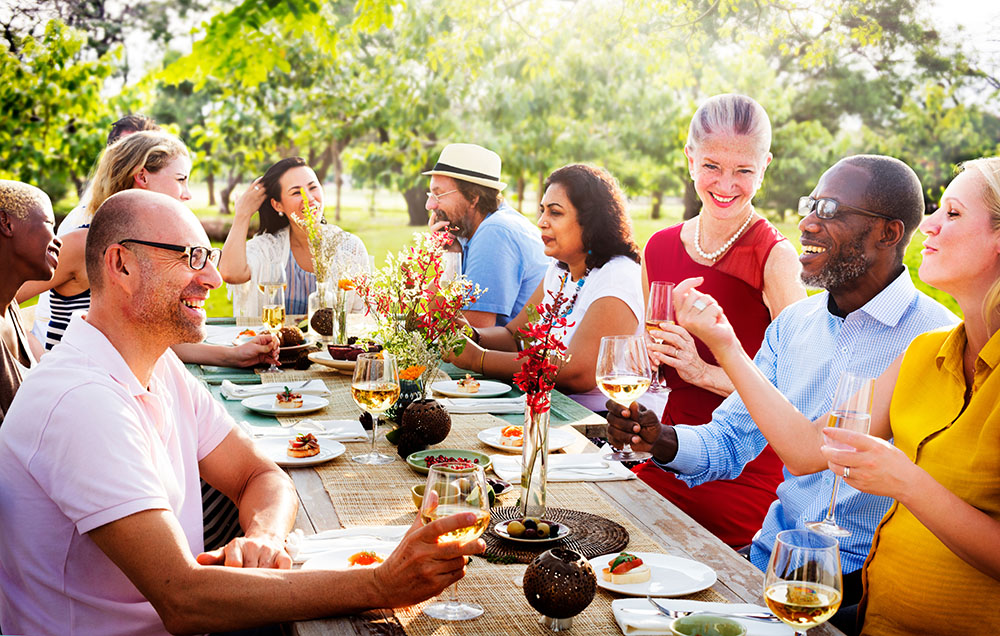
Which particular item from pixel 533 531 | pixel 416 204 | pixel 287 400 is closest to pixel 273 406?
pixel 287 400

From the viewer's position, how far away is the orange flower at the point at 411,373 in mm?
2863

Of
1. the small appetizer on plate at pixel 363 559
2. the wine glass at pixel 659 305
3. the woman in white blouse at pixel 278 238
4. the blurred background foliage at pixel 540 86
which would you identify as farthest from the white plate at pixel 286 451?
the blurred background foliage at pixel 540 86

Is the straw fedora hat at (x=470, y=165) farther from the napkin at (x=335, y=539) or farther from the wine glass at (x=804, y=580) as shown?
the wine glass at (x=804, y=580)

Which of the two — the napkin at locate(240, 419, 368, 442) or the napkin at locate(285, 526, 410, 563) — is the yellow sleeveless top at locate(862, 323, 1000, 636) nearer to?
the napkin at locate(285, 526, 410, 563)

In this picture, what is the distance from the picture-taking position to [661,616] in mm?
1668

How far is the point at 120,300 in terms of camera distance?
1.99m

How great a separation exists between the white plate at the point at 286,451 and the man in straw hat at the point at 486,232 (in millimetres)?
2277

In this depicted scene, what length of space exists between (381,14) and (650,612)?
6.37 metres

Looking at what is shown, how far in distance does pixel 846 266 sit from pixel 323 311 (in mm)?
2652

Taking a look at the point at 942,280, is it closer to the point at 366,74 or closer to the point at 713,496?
the point at 713,496

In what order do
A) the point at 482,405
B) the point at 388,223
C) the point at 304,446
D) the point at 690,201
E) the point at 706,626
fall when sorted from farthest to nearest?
the point at 388,223, the point at 690,201, the point at 482,405, the point at 304,446, the point at 706,626

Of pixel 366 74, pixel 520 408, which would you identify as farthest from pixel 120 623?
pixel 366 74

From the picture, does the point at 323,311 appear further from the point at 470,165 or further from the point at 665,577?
the point at 665,577

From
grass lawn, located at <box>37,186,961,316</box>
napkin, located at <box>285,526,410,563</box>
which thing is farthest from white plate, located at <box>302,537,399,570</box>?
grass lawn, located at <box>37,186,961,316</box>
